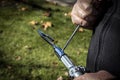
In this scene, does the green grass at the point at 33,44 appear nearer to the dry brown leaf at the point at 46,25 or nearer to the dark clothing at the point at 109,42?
the dry brown leaf at the point at 46,25

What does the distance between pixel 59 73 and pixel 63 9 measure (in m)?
2.34

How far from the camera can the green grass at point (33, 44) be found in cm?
431

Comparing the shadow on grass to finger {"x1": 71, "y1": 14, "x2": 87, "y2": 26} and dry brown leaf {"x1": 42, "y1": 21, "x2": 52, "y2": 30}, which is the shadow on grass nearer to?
dry brown leaf {"x1": 42, "y1": 21, "x2": 52, "y2": 30}

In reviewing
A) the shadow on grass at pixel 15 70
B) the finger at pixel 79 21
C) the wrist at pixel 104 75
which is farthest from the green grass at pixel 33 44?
the wrist at pixel 104 75

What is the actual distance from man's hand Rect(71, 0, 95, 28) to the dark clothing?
0.06m

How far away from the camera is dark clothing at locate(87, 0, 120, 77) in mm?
1348

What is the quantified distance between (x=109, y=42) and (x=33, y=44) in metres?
3.70

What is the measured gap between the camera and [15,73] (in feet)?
13.9

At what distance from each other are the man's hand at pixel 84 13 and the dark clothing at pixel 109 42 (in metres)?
0.06

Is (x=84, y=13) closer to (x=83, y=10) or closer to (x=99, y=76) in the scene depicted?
(x=83, y=10)

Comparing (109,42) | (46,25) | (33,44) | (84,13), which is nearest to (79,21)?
(84,13)

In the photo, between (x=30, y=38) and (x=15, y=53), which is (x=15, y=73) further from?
(x=30, y=38)

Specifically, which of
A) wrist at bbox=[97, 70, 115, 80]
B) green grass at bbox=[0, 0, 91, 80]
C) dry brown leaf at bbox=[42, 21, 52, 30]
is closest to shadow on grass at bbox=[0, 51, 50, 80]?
green grass at bbox=[0, 0, 91, 80]

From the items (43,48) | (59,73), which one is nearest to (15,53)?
(43,48)
